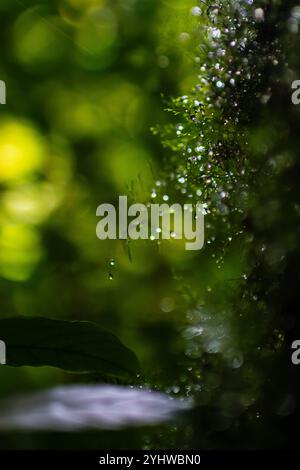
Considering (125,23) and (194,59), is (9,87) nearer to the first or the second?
(125,23)

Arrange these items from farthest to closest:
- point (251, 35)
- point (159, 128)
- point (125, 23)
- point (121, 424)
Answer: point (125, 23) → point (159, 128) → point (251, 35) → point (121, 424)

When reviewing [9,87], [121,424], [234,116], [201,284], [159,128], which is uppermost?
[9,87]

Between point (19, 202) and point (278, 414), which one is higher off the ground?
point (19, 202)

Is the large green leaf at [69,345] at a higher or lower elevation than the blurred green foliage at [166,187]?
lower

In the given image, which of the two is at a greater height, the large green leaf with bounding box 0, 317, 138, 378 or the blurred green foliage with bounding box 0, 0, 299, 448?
the blurred green foliage with bounding box 0, 0, 299, 448

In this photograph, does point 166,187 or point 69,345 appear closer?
point 69,345

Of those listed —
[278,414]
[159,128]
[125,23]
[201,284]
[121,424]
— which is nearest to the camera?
[121,424]

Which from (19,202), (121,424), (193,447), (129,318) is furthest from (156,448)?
(19,202)

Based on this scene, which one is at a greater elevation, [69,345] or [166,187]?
[166,187]
